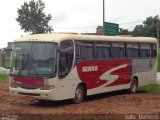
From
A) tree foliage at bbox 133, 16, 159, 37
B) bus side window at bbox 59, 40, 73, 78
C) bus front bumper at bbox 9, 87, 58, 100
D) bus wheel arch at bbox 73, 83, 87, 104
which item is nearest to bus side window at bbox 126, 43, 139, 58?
bus wheel arch at bbox 73, 83, 87, 104

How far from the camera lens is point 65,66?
19.4 meters

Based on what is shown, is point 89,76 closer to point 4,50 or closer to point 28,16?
point 4,50

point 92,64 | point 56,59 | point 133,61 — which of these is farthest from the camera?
point 133,61

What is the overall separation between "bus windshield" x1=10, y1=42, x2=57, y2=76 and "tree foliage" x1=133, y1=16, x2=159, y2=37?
84465mm

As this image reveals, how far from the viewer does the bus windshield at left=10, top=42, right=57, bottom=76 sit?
744 inches

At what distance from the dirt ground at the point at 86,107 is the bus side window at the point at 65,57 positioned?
4.47ft

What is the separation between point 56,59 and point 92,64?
10.0 ft

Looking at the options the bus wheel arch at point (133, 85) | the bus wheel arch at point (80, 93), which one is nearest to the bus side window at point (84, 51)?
the bus wheel arch at point (80, 93)

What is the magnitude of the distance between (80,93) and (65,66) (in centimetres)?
182

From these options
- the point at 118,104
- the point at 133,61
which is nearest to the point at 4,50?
the point at 118,104

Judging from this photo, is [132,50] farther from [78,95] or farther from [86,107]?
[86,107]

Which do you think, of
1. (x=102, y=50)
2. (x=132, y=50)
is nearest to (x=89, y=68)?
(x=102, y=50)

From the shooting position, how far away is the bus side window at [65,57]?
19194 mm

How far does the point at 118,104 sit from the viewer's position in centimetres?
2016
